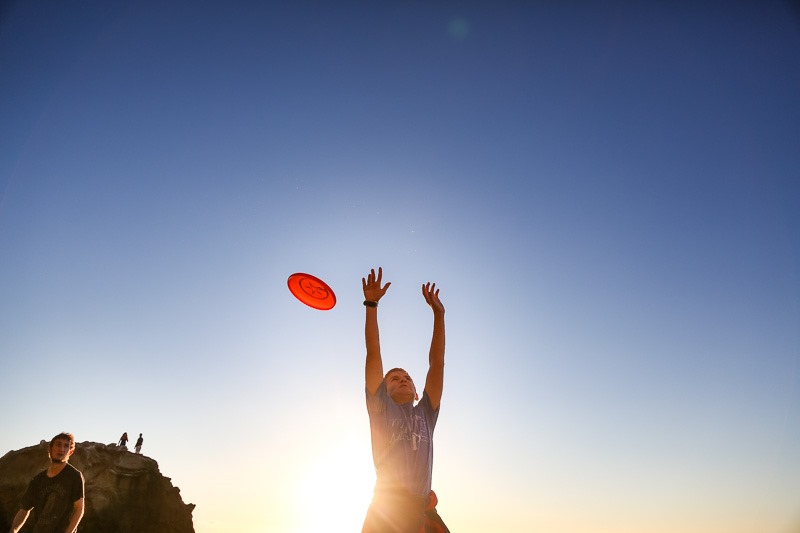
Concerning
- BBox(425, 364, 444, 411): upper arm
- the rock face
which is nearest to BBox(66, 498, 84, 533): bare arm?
BBox(425, 364, 444, 411): upper arm

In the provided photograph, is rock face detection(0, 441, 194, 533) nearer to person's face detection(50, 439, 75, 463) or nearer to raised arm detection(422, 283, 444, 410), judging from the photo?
person's face detection(50, 439, 75, 463)

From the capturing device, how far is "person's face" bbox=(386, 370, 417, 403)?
12.2ft

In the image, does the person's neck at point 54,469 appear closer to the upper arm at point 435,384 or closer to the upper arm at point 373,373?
the upper arm at point 373,373

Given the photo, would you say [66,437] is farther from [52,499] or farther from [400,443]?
[400,443]

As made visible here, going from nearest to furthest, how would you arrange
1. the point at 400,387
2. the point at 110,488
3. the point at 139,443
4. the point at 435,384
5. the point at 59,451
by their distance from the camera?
the point at 400,387, the point at 435,384, the point at 59,451, the point at 110,488, the point at 139,443

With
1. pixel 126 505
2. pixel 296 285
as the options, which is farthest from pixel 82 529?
pixel 296 285

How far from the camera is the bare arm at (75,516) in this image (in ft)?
18.9

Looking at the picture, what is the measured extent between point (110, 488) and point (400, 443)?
83.5 feet

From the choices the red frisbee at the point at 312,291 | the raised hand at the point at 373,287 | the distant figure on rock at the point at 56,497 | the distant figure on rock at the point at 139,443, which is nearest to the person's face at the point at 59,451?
the distant figure on rock at the point at 56,497


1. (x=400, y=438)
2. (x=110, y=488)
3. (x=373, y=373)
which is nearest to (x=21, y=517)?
(x=373, y=373)

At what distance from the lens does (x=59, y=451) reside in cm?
603

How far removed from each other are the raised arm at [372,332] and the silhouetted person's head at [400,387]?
22cm

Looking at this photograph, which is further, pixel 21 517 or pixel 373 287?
pixel 21 517

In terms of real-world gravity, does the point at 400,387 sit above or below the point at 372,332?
below
